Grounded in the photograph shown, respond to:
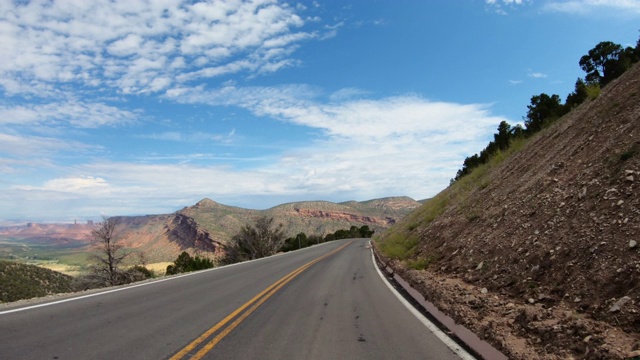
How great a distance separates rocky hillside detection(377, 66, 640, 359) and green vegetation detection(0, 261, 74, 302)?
97.4ft

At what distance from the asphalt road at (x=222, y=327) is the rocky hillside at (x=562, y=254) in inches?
47.0

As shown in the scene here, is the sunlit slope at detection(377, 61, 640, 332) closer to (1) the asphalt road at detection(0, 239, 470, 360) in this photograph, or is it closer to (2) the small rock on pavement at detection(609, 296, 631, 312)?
(2) the small rock on pavement at detection(609, 296, 631, 312)

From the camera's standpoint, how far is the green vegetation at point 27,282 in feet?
101

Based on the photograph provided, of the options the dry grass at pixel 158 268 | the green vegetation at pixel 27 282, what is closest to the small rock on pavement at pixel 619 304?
the green vegetation at pixel 27 282

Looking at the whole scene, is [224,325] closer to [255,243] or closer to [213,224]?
[255,243]

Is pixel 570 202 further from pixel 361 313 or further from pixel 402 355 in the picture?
pixel 402 355

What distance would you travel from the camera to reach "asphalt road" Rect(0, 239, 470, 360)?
5.86m

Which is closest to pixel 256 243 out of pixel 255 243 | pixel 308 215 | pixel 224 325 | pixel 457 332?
pixel 255 243

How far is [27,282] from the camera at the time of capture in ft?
119

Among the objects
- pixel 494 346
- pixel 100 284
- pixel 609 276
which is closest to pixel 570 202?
pixel 609 276

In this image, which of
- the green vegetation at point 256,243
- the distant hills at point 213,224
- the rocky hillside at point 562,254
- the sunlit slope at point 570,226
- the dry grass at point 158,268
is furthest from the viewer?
the distant hills at point 213,224

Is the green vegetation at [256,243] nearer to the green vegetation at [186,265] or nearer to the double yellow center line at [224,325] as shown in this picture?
the green vegetation at [186,265]

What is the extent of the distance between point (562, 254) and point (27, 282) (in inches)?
1623

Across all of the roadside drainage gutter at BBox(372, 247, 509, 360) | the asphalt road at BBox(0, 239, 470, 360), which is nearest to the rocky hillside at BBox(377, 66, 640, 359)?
the roadside drainage gutter at BBox(372, 247, 509, 360)
